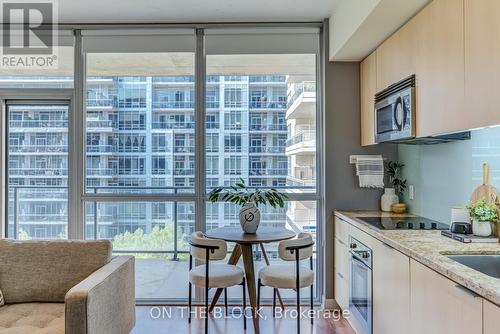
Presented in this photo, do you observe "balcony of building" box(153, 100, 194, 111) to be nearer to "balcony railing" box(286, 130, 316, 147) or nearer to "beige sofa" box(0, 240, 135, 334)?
"balcony railing" box(286, 130, 316, 147)

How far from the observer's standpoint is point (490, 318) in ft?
4.08

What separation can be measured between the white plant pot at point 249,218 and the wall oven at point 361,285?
78cm

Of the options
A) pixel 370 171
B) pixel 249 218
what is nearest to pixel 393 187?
pixel 370 171

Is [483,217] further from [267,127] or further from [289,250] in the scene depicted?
[267,127]

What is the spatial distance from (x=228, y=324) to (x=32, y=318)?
1.58 metres

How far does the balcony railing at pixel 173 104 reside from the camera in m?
3.74

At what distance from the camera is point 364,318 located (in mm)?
2627

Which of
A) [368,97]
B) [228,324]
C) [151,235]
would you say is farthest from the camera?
[151,235]

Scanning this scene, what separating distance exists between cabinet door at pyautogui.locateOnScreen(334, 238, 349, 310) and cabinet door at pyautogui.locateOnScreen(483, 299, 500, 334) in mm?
1848

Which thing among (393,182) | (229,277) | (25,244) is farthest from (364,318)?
(25,244)

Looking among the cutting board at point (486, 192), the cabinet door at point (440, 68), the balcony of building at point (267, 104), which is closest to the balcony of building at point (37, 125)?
the balcony of building at point (267, 104)

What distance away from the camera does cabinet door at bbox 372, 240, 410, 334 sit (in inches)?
78.2

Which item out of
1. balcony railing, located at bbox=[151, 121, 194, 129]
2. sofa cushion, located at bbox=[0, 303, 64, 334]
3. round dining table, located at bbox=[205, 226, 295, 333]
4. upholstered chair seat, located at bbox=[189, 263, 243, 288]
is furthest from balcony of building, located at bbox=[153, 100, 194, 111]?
sofa cushion, located at bbox=[0, 303, 64, 334]

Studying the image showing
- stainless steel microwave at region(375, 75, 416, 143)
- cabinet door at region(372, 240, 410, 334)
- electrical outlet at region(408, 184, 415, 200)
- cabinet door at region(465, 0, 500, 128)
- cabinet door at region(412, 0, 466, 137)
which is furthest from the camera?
electrical outlet at region(408, 184, 415, 200)
